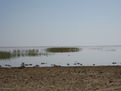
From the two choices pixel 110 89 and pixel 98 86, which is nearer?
pixel 110 89

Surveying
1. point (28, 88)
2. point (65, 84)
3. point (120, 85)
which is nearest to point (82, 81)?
point (65, 84)

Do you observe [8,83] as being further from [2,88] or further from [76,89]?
[76,89]

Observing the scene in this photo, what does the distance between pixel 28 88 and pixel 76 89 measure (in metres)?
2.45

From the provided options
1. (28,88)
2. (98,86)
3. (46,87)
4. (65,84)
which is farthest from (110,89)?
(28,88)

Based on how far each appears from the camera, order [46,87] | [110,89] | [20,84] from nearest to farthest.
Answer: [110,89] → [46,87] → [20,84]

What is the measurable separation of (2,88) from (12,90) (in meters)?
0.73

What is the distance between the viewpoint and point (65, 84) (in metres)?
10.9

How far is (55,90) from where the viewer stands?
9.65m

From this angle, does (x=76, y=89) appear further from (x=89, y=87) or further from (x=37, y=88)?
(x=37, y=88)

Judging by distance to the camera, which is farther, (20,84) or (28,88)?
(20,84)

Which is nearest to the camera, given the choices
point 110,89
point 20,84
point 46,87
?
point 110,89

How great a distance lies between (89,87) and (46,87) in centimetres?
222

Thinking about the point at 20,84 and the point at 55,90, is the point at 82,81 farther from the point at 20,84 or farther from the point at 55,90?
the point at 20,84

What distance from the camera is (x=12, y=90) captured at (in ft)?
32.0
